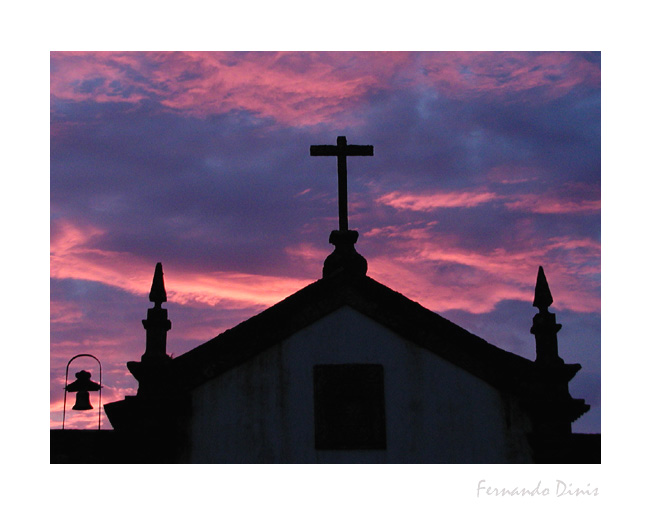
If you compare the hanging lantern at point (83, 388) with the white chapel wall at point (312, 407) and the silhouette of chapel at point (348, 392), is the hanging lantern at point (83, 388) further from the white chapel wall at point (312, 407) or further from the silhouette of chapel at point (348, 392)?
the white chapel wall at point (312, 407)

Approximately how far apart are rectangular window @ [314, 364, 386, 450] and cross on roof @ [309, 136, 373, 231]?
3.32 m

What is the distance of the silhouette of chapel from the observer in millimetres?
13102

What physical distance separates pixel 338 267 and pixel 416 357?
8.53 ft

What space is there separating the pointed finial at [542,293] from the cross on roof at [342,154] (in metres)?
3.77

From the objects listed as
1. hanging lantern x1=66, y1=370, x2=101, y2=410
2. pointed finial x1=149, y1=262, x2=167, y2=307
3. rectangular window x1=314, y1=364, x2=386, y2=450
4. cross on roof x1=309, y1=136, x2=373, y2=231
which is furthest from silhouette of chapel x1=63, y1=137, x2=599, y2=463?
hanging lantern x1=66, y1=370, x2=101, y2=410

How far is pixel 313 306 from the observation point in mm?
13672

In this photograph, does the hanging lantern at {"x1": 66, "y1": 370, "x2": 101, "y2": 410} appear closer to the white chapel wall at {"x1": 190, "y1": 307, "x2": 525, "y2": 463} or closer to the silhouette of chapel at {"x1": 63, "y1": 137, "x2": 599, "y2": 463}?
the silhouette of chapel at {"x1": 63, "y1": 137, "x2": 599, "y2": 463}

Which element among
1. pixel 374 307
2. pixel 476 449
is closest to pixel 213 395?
pixel 374 307

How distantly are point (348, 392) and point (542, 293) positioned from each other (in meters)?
3.75

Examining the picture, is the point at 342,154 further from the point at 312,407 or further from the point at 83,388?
the point at 83,388

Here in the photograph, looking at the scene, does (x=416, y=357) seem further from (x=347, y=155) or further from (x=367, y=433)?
(x=347, y=155)

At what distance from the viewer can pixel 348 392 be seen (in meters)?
13.3

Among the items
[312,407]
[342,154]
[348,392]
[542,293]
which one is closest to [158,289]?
[312,407]
